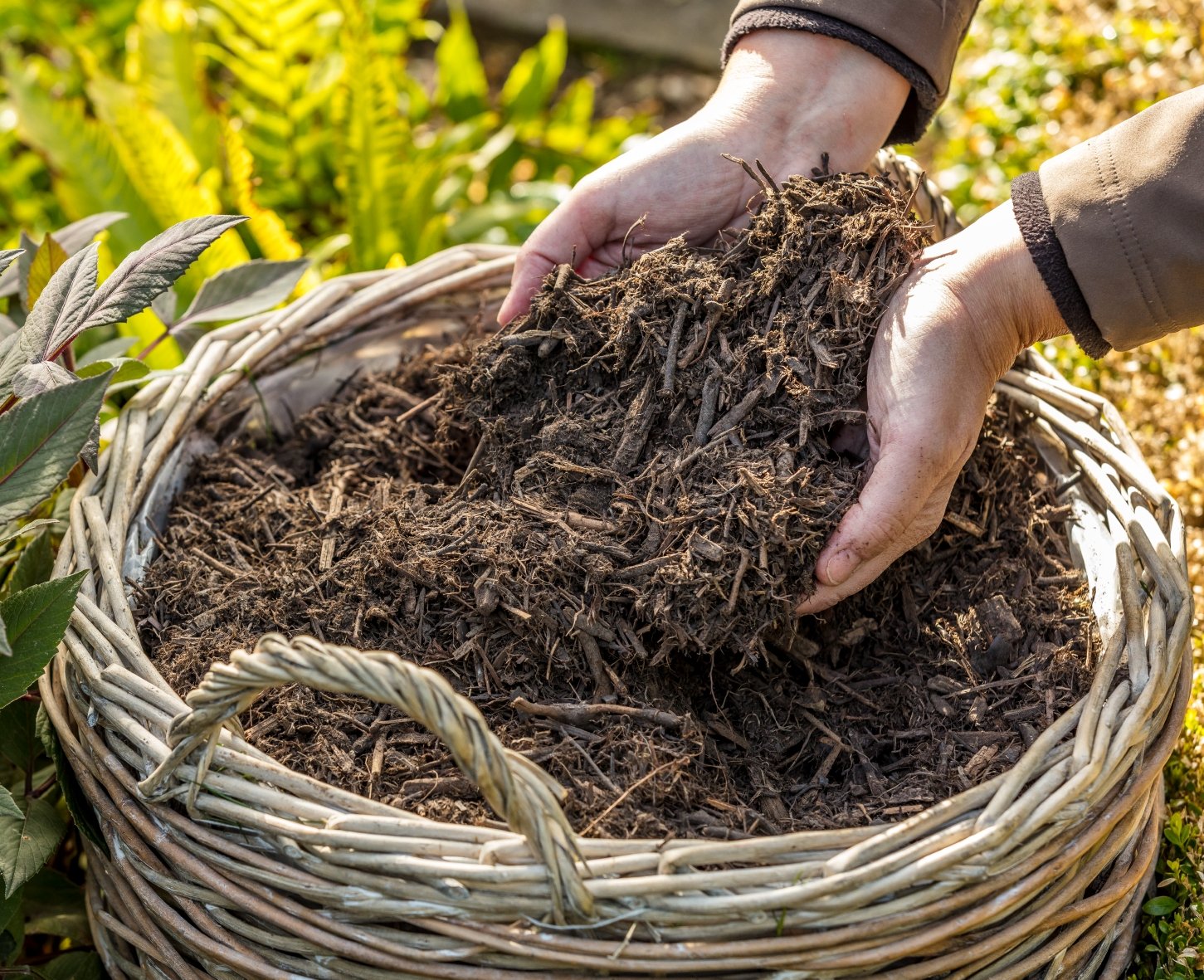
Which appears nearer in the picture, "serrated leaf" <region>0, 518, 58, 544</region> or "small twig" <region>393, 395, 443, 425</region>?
"serrated leaf" <region>0, 518, 58, 544</region>

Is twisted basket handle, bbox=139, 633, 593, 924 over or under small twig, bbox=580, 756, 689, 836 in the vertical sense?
over

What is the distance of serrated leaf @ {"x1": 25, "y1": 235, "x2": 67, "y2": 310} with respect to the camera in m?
1.84

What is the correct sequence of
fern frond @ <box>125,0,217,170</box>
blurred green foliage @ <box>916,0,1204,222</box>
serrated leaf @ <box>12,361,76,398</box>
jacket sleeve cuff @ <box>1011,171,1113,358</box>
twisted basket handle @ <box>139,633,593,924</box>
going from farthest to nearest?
blurred green foliage @ <box>916,0,1204,222</box> → fern frond @ <box>125,0,217,170</box> → jacket sleeve cuff @ <box>1011,171,1113,358</box> → serrated leaf @ <box>12,361,76,398</box> → twisted basket handle @ <box>139,633,593,924</box>

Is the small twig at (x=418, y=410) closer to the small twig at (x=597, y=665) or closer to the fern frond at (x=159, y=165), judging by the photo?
the small twig at (x=597, y=665)

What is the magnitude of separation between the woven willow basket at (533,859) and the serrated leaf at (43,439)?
23 cm

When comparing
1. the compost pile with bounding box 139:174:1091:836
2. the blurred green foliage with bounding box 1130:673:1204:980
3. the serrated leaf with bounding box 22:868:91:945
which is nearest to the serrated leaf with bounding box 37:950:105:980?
the serrated leaf with bounding box 22:868:91:945

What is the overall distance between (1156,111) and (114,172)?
9.01 feet

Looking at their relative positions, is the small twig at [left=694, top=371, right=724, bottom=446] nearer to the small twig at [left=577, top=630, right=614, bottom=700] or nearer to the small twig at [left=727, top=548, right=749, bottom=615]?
the small twig at [left=727, top=548, right=749, bottom=615]

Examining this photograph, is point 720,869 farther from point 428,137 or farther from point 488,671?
point 428,137

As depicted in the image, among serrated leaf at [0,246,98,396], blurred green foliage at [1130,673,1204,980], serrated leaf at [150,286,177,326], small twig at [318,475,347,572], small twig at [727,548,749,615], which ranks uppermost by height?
serrated leaf at [0,246,98,396]

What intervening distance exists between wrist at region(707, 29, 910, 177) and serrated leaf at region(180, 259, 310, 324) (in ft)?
3.01

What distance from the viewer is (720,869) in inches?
48.3

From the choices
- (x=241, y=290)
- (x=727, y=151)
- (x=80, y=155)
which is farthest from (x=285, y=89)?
(x=727, y=151)

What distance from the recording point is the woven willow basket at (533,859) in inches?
45.6
